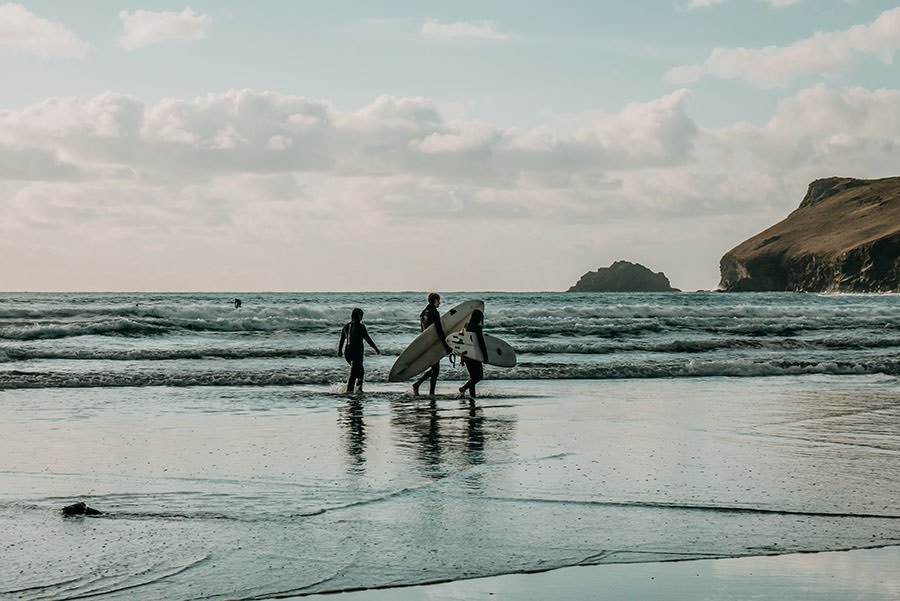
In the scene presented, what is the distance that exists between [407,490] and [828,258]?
176 m

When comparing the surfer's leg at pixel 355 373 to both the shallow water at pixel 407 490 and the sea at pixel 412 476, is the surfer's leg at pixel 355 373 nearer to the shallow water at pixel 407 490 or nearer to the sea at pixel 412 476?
the sea at pixel 412 476

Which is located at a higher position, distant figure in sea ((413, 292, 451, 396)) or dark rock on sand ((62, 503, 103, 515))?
distant figure in sea ((413, 292, 451, 396))

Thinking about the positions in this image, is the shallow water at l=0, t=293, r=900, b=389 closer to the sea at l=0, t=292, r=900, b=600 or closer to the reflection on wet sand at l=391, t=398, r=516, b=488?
the sea at l=0, t=292, r=900, b=600

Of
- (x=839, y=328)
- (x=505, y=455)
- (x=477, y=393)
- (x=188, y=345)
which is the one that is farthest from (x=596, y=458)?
(x=839, y=328)

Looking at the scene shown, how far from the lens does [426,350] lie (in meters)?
18.6

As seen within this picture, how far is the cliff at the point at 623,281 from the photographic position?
19212cm

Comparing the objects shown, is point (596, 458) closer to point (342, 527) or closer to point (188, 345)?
point (342, 527)

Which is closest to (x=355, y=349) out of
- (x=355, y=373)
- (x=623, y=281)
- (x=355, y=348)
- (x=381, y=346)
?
(x=355, y=348)

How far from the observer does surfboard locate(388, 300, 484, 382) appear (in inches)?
726

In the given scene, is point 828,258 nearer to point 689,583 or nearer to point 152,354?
point 152,354

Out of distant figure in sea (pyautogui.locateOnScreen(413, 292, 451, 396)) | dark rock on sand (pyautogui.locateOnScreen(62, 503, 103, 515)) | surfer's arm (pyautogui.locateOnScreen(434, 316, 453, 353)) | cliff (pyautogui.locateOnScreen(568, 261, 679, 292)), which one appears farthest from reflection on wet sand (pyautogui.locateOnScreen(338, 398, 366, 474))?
cliff (pyautogui.locateOnScreen(568, 261, 679, 292))

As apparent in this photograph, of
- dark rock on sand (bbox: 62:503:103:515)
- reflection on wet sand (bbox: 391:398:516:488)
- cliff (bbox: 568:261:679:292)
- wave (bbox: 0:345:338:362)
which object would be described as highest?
cliff (bbox: 568:261:679:292)

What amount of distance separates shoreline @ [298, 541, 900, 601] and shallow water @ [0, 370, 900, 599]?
165 millimetres

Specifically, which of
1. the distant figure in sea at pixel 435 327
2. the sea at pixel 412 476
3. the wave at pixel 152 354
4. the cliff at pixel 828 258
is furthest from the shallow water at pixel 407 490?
the cliff at pixel 828 258
